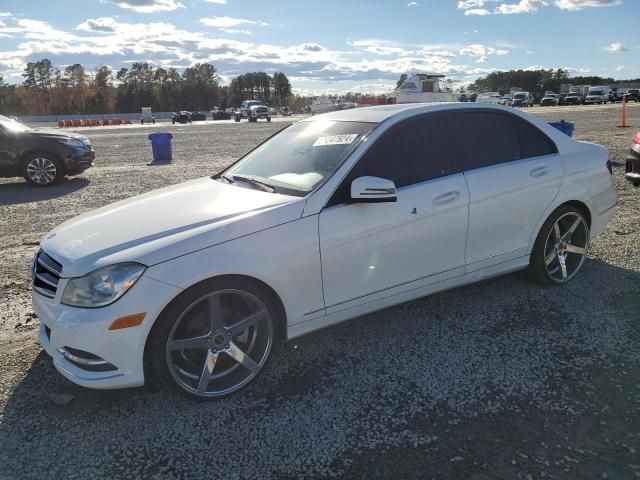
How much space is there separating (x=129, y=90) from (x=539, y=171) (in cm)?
12964

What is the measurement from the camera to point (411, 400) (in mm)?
3025

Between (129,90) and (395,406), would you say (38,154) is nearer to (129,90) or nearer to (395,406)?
(395,406)

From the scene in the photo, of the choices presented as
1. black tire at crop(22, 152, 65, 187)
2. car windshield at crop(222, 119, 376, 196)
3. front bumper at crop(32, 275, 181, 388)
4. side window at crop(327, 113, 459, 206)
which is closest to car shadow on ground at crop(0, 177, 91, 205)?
black tire at crop(22, 152, 65, 187)

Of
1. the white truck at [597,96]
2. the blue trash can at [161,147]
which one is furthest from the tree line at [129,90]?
the blue trash can at [161,147]

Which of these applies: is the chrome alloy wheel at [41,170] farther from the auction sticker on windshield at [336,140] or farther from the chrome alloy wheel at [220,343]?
the chrome alloy wheel at [220,343]

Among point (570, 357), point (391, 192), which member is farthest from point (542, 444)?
point (391, 192)

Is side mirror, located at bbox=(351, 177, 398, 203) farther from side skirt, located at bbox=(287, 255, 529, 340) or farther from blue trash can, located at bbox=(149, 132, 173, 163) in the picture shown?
blue trash can, located at bbox=(149, 132, 173, 163)

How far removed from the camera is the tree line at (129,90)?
119 meters

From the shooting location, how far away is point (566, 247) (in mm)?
4562

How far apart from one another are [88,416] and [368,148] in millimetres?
2407

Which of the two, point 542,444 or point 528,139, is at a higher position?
point 528,139

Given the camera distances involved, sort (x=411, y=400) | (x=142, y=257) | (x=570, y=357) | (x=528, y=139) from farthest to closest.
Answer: (x=528, y=139) → (x=570, y=357) → (x=411, y=400) → (x=142, y=257)

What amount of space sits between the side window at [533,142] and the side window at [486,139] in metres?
0.06

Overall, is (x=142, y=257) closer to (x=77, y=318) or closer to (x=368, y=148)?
(x=77, y=318)
